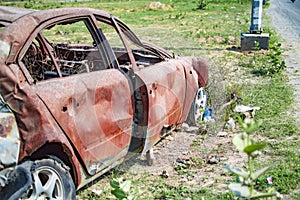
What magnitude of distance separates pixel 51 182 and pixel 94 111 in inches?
30.5

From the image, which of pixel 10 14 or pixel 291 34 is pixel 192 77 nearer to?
pixel 10 14

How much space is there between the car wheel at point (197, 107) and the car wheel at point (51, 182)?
2.94m

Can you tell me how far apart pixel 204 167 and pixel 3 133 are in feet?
8.56

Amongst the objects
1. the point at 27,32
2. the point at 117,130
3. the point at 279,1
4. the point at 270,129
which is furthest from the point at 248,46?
the point at 279,1

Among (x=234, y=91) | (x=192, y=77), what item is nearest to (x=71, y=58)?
(x=192, y=77)

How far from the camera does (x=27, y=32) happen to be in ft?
12.1

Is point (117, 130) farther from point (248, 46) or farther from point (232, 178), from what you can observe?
point (248, 46)

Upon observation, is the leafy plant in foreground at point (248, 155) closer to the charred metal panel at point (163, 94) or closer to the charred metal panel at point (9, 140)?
the charred metal panel at point (9, 140)

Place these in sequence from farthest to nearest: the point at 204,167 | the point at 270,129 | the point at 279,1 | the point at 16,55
→ the point at 279,1, the point at 270,129, the point at 204,167, the point at 16,55

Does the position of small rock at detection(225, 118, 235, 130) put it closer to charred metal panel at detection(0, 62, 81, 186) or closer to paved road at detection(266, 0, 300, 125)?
paved road at detection(266, 0, 300, 125)

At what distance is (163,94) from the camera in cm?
514

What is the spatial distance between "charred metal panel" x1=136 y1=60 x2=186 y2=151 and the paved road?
2023 mm

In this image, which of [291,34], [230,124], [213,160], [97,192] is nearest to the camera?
[97,192]

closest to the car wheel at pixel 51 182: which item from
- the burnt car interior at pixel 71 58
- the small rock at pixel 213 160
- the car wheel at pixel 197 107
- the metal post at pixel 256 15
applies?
the burnt car interior at pixel 71 58
